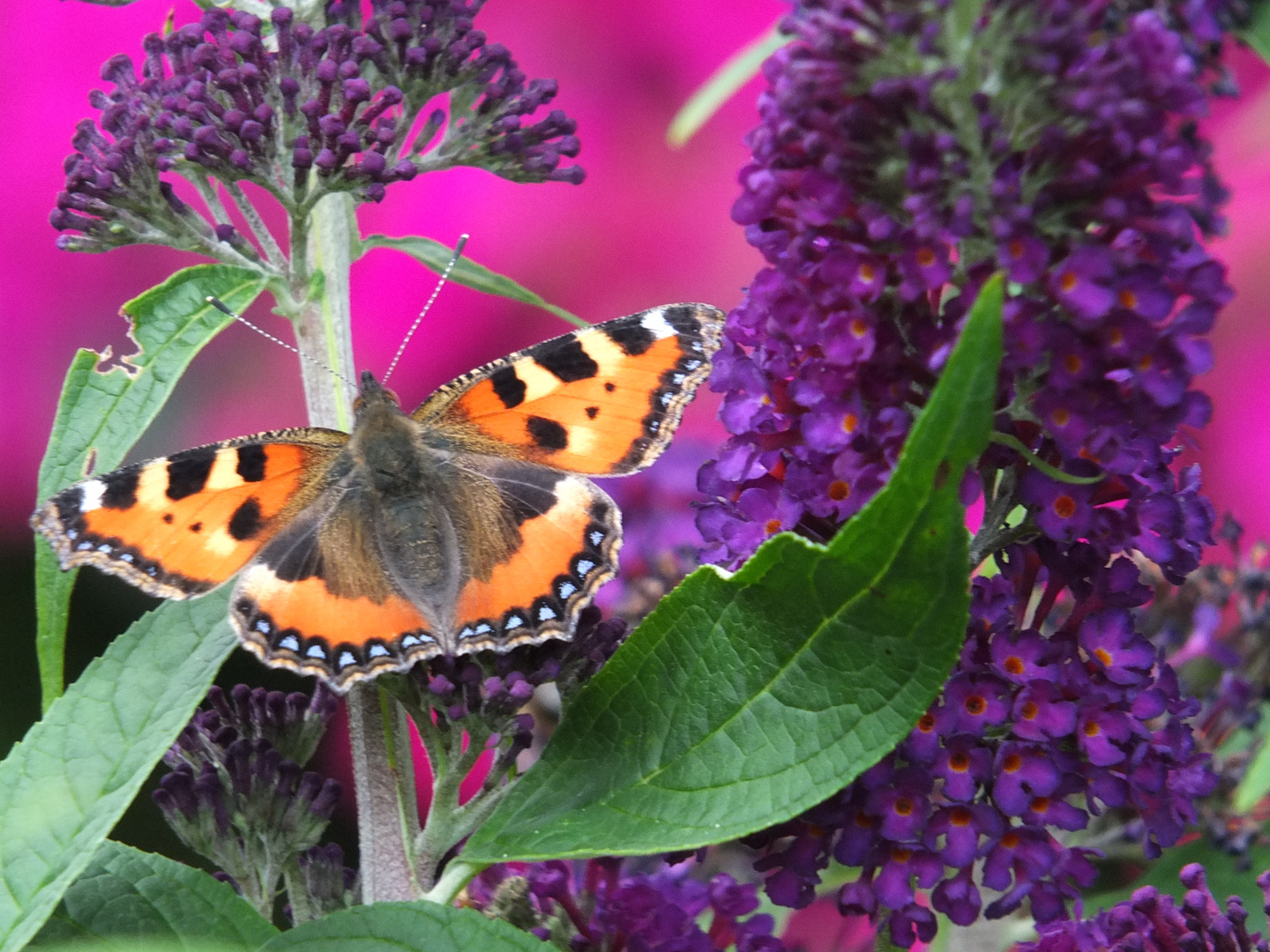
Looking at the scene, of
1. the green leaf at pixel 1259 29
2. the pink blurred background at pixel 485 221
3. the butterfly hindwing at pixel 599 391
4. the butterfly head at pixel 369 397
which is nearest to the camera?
the green leaf at pixel 1259 29

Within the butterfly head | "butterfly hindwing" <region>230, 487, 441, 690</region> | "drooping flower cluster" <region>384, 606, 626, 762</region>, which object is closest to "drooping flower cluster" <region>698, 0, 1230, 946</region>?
"drooping flower cluster" <region>384, 606, 626, 762</region>

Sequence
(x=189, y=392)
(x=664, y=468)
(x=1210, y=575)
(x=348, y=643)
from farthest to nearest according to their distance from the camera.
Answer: (x=189, y=392), (x=664, y=468), (x=1210, y=575), (x=348, y=643)

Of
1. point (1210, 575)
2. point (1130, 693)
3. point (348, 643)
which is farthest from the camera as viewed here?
point (1210, 575)

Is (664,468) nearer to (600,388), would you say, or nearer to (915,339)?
(600,388)

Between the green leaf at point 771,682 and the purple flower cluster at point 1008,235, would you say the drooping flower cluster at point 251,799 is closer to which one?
the green leaf at point 771,682

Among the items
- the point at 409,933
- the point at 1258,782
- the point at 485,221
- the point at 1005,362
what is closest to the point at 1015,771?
the point at 1258,782

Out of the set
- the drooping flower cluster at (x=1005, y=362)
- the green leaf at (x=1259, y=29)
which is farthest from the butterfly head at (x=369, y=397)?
the green leaf at (x=1259, y=29)

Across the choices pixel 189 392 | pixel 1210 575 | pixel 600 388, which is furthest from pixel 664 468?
pixel 189 392

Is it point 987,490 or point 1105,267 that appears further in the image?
point 987,490
